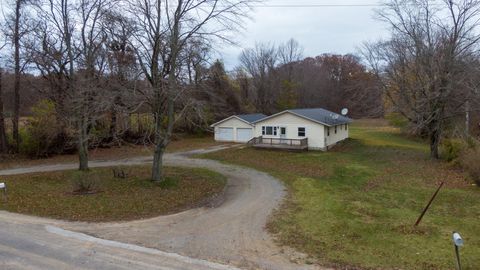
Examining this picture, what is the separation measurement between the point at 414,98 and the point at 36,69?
86.4 ft

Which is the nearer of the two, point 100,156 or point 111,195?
point 111,195

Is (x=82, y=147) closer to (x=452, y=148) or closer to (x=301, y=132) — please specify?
(x=301, y=132)

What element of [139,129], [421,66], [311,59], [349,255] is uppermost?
[311,59]

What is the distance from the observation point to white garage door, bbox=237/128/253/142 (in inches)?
1566

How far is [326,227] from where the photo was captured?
35.6 feet

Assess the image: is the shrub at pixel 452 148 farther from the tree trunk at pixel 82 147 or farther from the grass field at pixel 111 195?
the tree trunk at pixel 82 147

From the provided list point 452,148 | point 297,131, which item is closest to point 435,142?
point 452,148

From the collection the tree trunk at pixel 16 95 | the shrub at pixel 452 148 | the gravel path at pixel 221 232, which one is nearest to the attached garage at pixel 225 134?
the tree trunk at pixel 16 95

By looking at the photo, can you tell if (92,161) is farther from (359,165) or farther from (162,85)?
(359,165)

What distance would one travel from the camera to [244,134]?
132 ft

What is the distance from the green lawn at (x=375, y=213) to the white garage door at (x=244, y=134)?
43.1 ft

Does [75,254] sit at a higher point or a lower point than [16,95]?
lower

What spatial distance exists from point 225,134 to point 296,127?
10375 mm

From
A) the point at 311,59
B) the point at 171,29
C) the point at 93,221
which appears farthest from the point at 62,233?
the point at 311,59
